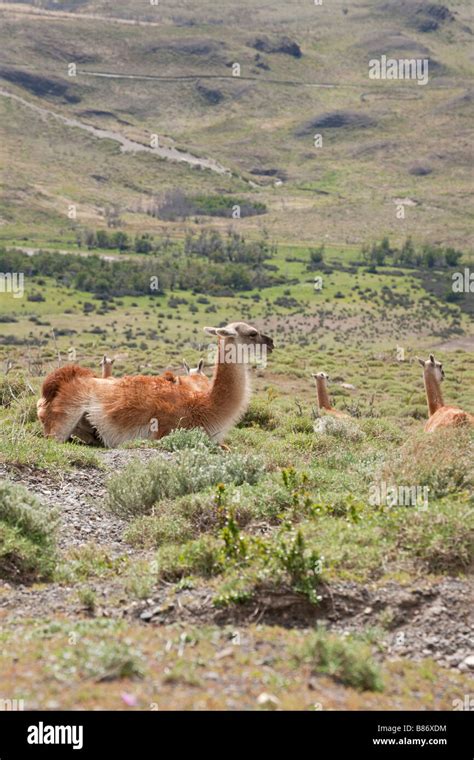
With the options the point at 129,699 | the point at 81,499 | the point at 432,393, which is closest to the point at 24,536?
the point at 81,499

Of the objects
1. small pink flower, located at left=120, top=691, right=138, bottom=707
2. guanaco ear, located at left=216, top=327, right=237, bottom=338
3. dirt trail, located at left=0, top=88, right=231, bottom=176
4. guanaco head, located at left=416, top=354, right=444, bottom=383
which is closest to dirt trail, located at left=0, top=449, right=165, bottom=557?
guanaco ear, located at left=216, top=327, right=237, bottom=338

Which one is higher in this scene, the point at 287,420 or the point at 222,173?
the point at 222,173

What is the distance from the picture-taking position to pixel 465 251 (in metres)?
126

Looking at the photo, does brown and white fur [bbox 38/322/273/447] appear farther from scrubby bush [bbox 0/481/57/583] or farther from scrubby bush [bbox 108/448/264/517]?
scrubby bush [bbox 0/481/57/583]

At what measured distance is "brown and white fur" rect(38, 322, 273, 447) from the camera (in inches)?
433

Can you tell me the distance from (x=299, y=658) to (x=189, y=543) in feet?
6.04

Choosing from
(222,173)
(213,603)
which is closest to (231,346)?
(213,603)

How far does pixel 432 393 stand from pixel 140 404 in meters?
5.18

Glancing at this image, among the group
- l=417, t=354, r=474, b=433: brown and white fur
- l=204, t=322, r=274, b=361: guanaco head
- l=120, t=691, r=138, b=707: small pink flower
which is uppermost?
l=204, t=322, r=274, b=361: guanaco head

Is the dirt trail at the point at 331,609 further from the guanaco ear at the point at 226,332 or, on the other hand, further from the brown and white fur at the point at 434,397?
the brown and white fur at the point at 434,397

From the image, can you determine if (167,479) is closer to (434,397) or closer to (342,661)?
(342,661)

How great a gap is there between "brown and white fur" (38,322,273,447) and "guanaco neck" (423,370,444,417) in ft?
13.1

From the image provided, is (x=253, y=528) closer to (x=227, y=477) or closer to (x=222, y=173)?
(x=227, y=477)
